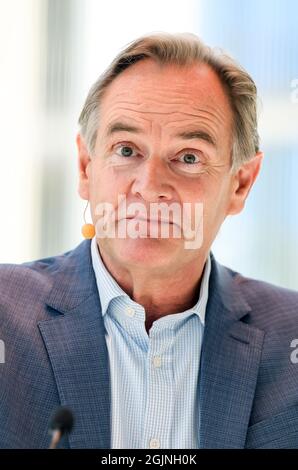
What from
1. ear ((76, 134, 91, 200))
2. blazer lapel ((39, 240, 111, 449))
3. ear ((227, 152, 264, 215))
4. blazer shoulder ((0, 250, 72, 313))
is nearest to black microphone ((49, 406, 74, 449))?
blazer lapel ((39, 240, 111, 449))

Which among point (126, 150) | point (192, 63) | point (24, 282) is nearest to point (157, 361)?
point (24, 282)

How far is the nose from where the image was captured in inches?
46.3

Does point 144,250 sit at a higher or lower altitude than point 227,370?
higher

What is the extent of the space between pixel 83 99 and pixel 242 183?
0.39 m

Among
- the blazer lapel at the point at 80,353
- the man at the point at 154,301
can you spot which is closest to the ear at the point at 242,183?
the man at the point at 154,301

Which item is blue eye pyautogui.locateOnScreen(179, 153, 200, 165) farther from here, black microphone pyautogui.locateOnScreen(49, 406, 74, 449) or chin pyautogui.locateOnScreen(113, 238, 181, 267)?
black microphone pyautogui.locateOnScreen(49, 406, 74, 449)

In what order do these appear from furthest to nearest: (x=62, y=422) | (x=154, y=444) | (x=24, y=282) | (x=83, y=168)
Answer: (x=83, y=168) → (x=24, y=282) → (x=154, y=444) → (x=62, y=422)

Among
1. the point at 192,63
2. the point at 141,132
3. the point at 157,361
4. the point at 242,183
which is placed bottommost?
the point at 157,361

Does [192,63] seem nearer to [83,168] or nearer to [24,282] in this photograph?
[83,168]

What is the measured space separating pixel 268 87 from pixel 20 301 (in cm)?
74

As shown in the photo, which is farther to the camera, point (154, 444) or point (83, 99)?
point (83, 99)

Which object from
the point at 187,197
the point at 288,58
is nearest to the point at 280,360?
the point at 187,197

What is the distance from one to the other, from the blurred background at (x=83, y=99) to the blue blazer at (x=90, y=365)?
19 centimetres

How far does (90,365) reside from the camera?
3.66 ft
